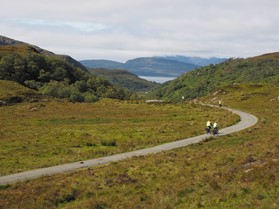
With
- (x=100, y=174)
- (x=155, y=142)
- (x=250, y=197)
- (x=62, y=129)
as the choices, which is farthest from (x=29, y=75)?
(x=250, y=197)

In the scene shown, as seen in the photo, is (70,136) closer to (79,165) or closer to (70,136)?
(70,136)

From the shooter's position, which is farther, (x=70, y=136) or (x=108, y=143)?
(x=70, y=136)

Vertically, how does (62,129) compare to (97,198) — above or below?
below

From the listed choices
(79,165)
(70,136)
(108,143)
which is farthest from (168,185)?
(70,136)

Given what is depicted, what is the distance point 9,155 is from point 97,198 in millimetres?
22144

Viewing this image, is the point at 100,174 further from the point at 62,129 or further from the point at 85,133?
the point at 62,129

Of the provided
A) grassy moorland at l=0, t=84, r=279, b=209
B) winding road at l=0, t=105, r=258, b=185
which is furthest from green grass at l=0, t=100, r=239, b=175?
grassy moorland at l=0, t=84, r=279, b=209

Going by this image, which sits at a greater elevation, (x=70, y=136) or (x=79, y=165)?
(x=79, y=165)

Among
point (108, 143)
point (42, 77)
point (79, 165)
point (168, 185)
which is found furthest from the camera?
point (42, 77)

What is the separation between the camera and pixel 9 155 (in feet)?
135

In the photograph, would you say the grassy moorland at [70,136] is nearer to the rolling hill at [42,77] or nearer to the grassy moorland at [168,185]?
the grassy moorland at [168,185]

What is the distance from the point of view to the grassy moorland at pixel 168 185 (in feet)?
59.5

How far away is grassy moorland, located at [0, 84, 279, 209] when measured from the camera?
59.5 ft

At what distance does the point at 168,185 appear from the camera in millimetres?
23391
